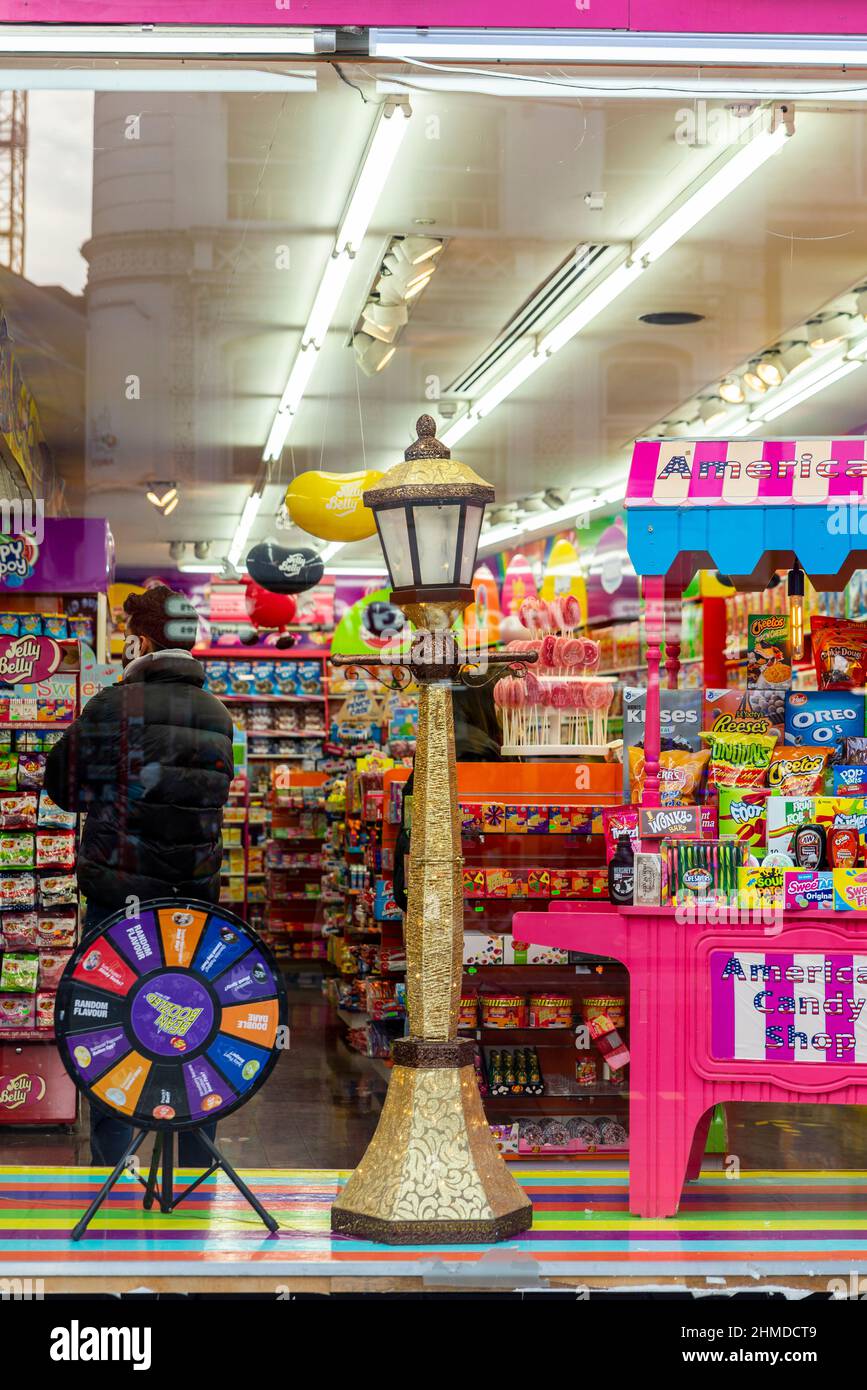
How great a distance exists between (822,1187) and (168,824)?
2.04m

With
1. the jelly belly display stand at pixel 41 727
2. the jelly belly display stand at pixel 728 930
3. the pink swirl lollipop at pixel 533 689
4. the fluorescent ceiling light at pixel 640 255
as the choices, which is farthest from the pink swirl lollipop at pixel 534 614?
the jelly belly display stand at pixel 41 727

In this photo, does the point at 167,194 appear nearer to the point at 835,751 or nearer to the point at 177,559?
the point at 177,559

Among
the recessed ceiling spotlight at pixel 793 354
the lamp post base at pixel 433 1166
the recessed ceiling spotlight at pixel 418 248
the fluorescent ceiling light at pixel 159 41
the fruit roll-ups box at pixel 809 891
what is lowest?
the lamp post base at pixel 433 1166

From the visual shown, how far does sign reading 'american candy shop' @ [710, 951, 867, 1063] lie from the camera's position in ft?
12.6

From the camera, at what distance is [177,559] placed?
4.45 m

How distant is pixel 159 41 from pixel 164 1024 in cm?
257

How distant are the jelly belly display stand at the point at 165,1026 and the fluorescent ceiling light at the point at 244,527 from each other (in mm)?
1319

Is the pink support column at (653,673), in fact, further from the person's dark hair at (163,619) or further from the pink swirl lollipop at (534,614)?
the person's dark hair at (163,619)

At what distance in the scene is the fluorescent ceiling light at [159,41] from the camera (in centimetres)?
396

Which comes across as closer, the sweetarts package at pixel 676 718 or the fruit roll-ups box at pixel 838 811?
the fruit roll-ups box at pixel 838 811

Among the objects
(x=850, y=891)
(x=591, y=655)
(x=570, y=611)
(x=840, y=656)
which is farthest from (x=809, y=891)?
(x=570, y=611)

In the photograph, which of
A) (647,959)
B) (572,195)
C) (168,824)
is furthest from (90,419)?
(647,959)

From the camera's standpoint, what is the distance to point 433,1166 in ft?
11.3

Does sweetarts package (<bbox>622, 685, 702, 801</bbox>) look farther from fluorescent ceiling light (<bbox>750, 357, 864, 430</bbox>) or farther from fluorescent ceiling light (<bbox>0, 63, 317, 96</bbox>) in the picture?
fluorescent ceiling light (<bbox>0, 63, 317, 96</bbox>)
